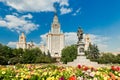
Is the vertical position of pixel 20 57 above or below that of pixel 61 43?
below

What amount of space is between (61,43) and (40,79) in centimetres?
11057

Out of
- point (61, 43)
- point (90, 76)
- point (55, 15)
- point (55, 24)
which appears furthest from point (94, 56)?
point (90, 76)

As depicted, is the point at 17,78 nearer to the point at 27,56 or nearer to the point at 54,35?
the point at 27,56

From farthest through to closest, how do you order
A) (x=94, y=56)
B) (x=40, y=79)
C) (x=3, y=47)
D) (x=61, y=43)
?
1. (x=61, y=43)
2. (x=94, y=56)
3. (x=3, y=47)
4. (x=40, y=79)

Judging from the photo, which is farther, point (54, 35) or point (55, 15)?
point (55, 15)

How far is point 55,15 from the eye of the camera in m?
130

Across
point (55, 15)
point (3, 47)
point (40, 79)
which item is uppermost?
point (55, 15)

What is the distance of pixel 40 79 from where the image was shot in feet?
18.1

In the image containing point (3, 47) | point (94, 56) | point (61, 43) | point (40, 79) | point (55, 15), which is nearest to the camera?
point (40, 79)

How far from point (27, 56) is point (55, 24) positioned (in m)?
64.0

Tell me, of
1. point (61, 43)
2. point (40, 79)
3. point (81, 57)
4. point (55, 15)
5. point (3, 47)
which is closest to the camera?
point (40, 79)

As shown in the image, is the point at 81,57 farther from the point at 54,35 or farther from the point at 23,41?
the point at 23,41

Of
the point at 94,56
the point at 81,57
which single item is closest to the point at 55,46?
the point at 94,56

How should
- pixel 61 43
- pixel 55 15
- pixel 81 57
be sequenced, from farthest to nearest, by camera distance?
pixel 55 15
pixel 61 43
pixel 81 57
